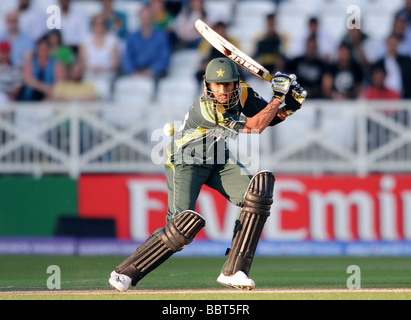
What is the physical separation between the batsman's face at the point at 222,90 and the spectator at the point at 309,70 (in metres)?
5.75

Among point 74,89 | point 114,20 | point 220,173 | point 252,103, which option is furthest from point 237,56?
point 114,20

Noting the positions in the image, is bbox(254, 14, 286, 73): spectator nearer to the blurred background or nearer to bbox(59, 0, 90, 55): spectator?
the blurred background

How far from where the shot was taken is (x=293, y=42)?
45.3 feet

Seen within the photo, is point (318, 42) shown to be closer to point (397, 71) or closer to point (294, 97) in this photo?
point (397, 71)

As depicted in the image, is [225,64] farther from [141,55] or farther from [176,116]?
[141,55]

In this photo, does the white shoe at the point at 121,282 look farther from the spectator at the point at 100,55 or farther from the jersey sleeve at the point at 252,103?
the spectator at the point at 100,55

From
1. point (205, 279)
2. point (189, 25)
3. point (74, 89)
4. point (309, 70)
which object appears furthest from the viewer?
point (189, 25)

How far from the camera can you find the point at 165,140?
11594 mm

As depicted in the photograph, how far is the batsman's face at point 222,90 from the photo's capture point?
7234mm

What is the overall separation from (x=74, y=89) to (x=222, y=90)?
639 cm

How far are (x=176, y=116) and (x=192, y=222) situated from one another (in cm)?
548

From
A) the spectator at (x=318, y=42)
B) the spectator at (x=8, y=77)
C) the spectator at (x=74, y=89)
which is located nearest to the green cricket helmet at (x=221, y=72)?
the spectator at (x=318, y=42)

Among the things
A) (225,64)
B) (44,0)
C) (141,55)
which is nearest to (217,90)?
(225,64)

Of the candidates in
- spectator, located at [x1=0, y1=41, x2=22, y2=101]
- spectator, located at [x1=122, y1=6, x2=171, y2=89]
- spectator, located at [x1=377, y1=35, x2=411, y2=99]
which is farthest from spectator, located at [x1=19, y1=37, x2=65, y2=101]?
spectator, located at [x1=377, y1=35, x2=411, y2=99]
